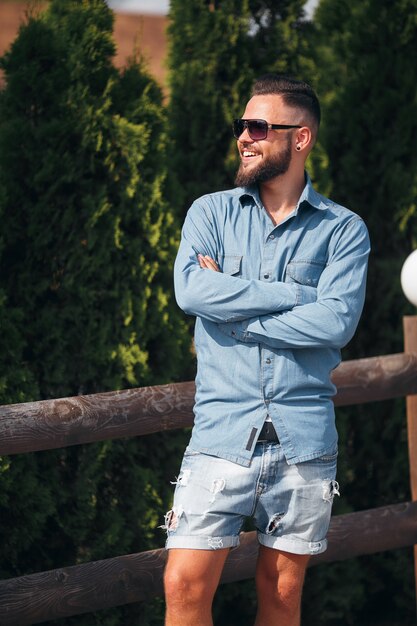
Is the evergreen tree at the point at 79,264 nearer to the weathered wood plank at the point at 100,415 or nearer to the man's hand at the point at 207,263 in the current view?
the weathered wood plank at the point at 100,415

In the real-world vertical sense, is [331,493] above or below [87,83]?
below

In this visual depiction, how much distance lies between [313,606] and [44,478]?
72.6 inches

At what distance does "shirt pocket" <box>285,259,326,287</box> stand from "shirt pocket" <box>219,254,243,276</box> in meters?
0.17

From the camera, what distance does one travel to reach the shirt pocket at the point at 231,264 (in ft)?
10.7

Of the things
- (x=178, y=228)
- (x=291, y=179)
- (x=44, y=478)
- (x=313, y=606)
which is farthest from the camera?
(x=313, y=606)

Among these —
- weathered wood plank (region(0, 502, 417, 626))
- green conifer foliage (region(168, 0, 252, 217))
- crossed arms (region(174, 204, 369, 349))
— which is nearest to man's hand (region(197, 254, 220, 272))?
crossed arms (region(174, 204, 369, 349))

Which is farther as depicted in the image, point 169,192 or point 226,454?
point 169,192

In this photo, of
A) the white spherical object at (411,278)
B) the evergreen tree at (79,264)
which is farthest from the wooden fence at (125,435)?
the evergreen tree at (79,264)

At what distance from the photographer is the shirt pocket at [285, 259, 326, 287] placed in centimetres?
325

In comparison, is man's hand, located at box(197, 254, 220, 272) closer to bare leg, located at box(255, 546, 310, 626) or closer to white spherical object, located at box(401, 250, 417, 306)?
bare leg, located at box(255, 546, 310, 626)

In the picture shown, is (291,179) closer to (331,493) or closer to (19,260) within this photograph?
(331,493)

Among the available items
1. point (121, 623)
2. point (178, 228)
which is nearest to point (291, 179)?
point (178, 228)

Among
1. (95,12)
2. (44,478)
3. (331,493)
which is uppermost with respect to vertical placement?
(95,12)

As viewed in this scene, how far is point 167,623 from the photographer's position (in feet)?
9.97
